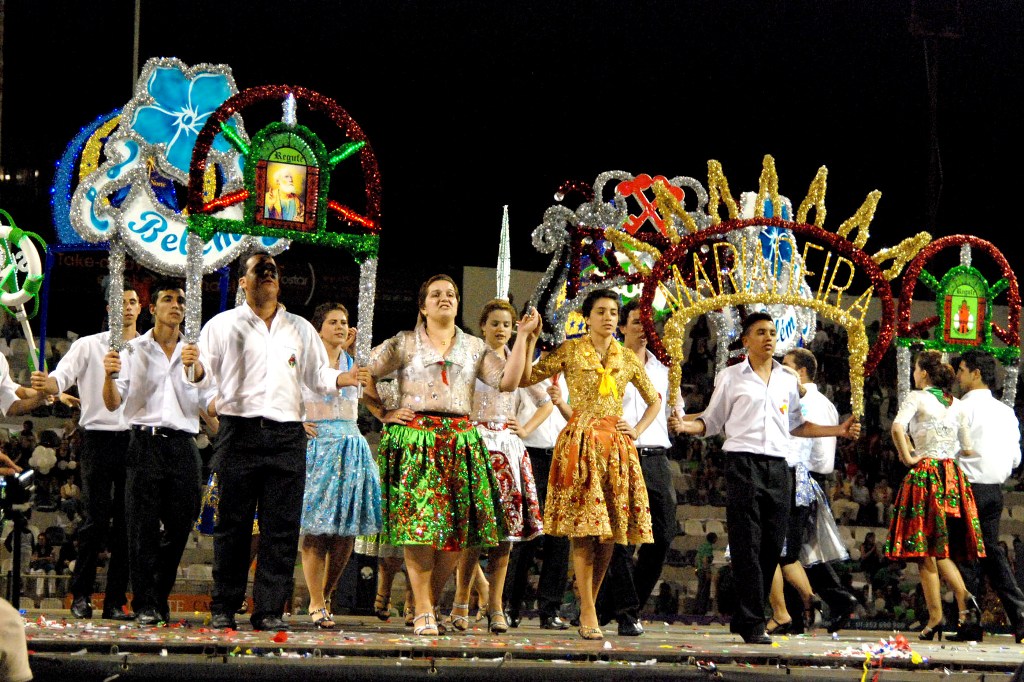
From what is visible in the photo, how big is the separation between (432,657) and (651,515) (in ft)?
6.73

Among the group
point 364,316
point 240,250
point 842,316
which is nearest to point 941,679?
point 842,316

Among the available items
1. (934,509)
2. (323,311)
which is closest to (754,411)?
(934,509)

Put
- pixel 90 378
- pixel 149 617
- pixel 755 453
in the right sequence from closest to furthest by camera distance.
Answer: pixel 149 617
pixel 755 453
pixel 90 378

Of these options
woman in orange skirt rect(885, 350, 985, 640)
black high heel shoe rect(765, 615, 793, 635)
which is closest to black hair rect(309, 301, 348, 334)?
black high heel shoe rect(765, 615, 793, 635)

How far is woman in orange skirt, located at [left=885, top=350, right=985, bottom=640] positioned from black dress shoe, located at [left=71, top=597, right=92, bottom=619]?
4.09m

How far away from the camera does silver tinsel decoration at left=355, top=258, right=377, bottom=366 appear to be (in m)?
5.78

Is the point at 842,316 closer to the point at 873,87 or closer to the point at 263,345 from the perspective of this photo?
the point at 263,345

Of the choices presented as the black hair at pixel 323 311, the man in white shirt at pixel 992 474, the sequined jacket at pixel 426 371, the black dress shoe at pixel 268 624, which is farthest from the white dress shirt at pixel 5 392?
the man in white shirt at pixel 992 474

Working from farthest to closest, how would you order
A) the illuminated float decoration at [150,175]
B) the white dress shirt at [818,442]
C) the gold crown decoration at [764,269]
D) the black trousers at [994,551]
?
the white dress shirt at [818,442] → the black trousers at [994,551] → the gold crown decoration at [764,269] → the illuminated float decoration at [150,175]

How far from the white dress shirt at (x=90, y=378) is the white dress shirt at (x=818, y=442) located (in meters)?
3.69

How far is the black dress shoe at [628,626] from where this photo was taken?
655 centimetres

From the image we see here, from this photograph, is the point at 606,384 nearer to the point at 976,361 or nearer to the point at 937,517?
the point at 937,517

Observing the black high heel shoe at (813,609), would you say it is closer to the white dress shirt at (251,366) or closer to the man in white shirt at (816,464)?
the man in white shirt at (816,464)

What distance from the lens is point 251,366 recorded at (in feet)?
18.5
